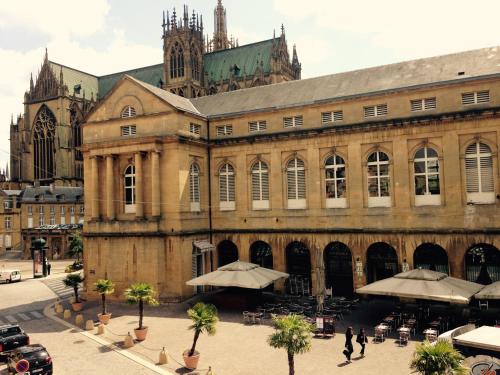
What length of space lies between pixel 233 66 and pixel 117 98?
58819 millimetres

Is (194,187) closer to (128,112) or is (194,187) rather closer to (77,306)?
(128,112)

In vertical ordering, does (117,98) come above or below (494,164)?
above

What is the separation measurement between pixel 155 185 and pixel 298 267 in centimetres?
1273

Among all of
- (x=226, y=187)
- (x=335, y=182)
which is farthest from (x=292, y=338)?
(x=226, y=187)

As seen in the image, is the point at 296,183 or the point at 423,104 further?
the point at 296,183

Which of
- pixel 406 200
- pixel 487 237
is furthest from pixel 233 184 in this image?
pixel 487 237

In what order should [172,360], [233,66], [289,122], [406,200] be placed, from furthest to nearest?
[233,66] < [289,122] < [406,200] < [172,360]

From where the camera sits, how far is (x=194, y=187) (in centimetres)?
3669

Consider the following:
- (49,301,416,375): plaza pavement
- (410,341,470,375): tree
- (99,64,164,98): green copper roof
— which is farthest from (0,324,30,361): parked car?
(99,64,164,98): green copper roof

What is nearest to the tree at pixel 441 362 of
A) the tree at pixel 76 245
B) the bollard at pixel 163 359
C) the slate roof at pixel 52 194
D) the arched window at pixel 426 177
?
the bollard at pixel 163 359

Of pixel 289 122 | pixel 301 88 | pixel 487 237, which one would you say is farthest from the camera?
pixel 301 88

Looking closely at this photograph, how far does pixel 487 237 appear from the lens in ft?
93.9

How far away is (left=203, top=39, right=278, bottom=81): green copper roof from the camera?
91319 mm

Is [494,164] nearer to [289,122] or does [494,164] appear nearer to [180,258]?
[289,122]
